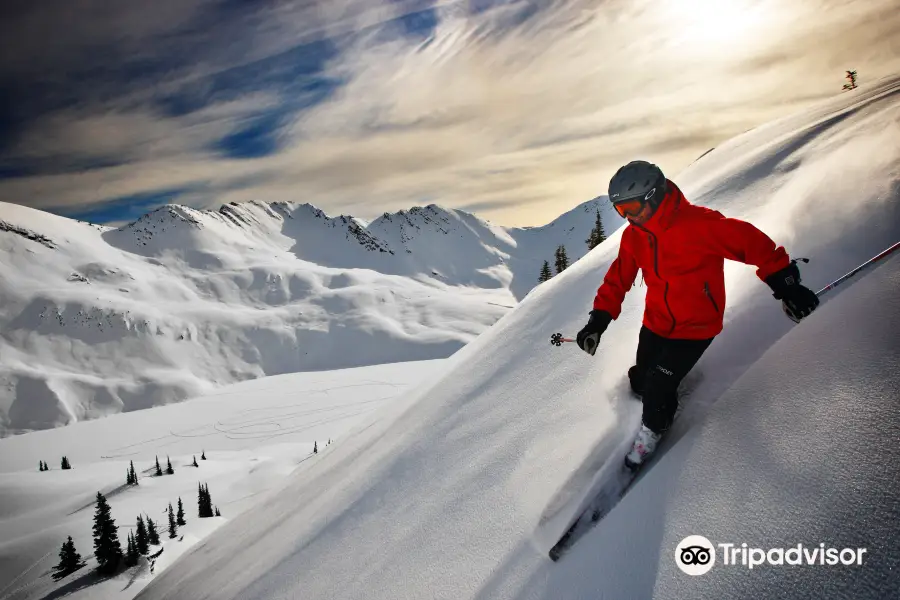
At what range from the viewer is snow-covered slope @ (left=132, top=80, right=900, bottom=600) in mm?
2066

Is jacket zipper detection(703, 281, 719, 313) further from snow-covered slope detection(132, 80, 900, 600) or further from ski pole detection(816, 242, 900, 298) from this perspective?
ski pole detection(816, 242, 900, 298)

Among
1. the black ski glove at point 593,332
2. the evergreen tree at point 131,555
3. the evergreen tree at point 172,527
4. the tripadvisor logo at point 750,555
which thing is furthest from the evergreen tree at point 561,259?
the evergreen tree at point 172,527

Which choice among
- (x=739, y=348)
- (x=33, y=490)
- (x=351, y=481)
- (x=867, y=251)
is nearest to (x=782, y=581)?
(x=739, y=348)

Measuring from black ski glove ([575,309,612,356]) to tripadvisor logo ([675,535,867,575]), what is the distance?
1964mm

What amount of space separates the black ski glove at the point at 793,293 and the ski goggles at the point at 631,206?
1052 millimetres

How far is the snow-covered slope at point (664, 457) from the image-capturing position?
6.78ft

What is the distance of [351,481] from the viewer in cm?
614

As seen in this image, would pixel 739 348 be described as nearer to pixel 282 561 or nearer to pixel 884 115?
pixel 884 115

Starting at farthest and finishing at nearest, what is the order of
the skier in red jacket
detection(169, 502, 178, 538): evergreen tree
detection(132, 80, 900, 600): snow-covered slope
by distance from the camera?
1. detection(169, 502, 178, 538): evergreen tree
2. the skier in red jacket
3. detection(132, 80, 900, 600): snow-covered slope

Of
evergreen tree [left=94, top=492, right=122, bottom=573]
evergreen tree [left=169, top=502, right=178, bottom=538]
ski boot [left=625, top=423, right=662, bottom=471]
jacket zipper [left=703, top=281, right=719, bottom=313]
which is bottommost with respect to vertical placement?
evergreen tree [left=169, top=502, right=178, bottom=538]

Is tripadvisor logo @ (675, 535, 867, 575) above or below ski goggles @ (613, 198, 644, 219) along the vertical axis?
below

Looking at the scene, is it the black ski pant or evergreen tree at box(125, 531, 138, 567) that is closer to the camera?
the black ski pant

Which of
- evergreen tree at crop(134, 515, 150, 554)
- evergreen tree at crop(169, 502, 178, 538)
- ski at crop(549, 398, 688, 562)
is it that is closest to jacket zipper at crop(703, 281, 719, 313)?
ski at crop(549, 398, 688, 562)

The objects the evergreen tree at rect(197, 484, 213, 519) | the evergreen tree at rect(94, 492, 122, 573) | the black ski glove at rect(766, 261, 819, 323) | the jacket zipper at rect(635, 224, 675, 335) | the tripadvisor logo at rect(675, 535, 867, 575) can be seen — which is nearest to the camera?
the tripadvisor logo at rect(675, 535, 867, 575)
